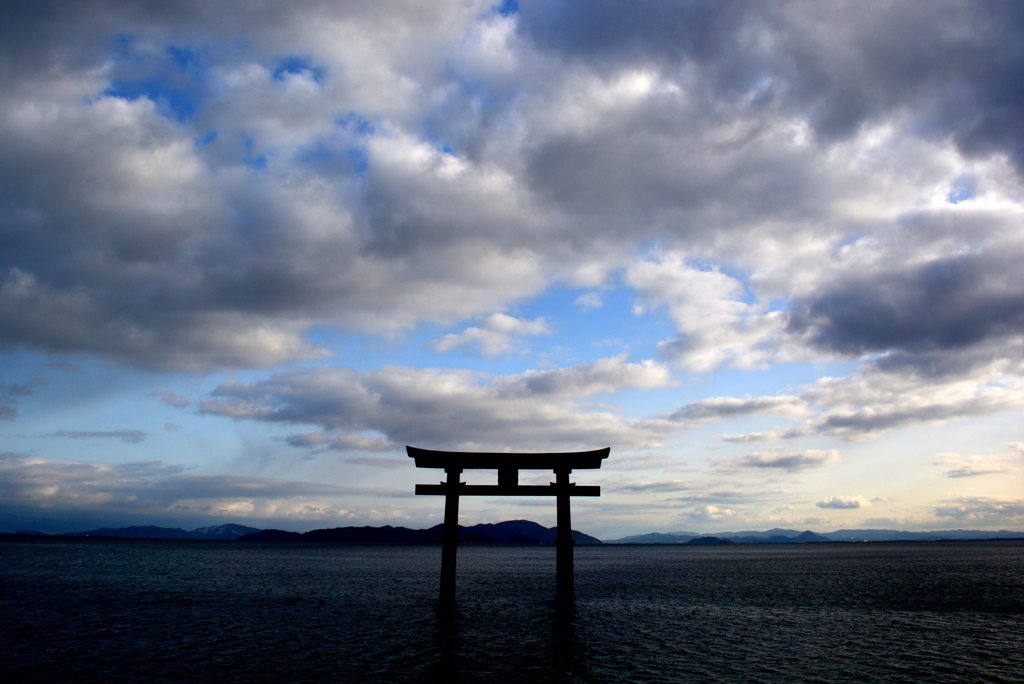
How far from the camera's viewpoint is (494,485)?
2283cm

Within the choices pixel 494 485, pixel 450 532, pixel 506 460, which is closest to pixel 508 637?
pixel 450 532

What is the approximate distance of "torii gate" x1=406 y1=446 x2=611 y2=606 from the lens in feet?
73.0

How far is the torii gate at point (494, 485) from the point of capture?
22.2 meters

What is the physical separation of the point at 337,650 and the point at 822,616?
19.8 m

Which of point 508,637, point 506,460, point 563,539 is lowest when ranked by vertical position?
point 508,637

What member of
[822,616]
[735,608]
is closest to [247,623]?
[735,608]

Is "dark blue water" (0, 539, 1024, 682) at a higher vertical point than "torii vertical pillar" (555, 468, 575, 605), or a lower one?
lower

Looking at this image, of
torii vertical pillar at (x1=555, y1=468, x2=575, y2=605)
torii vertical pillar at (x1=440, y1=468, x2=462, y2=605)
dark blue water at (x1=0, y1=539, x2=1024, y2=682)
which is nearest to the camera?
dark blue water at (x1=0, y1=539, x2=1024, y2=682)

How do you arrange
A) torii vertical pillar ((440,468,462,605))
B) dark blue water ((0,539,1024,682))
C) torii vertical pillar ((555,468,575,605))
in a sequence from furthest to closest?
torii vertical pillar ((555,468,575,605)), torii vertical pillar ((440,468,462,605)), dark blue water ((0,539,1024,682))

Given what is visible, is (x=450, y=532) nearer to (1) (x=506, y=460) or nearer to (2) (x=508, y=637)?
(1) (x=506, y=460)

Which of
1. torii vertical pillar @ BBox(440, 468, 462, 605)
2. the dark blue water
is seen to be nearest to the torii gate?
torii vertical pillar @ BBox(440, 468, 462, 605)

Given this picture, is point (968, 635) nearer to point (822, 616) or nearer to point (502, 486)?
point (822, 616)

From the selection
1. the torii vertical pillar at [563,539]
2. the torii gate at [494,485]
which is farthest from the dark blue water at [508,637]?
the torii gate at [494,485]

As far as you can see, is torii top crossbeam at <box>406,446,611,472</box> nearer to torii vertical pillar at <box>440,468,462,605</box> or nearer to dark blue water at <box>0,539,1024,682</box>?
torii vertical pillar at <box>440,468,462,605</box>
